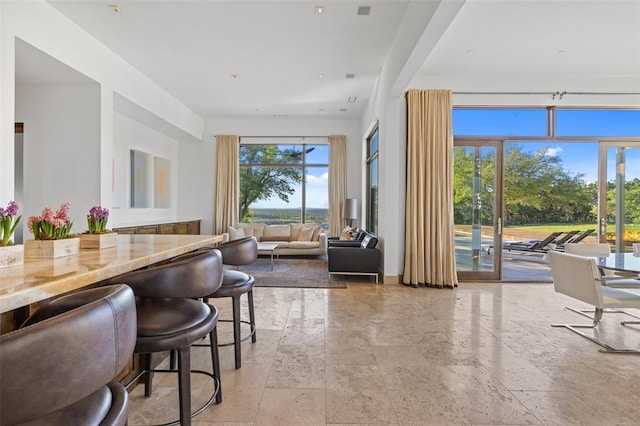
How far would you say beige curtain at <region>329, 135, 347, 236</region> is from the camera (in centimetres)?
859

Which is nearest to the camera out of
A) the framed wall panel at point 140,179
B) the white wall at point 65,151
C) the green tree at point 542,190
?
the white wall at point 65,151

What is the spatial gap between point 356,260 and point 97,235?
13.3 feet

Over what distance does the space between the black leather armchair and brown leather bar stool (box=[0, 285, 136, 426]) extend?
4.82m

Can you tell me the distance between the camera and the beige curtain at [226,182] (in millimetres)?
8516

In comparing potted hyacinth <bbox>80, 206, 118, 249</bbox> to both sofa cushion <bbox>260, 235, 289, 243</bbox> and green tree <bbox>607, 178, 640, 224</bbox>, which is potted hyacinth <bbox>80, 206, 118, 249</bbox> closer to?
sofa cushion <bbox>260, 235, 289, 243</bbox>

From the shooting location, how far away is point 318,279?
5.90 m

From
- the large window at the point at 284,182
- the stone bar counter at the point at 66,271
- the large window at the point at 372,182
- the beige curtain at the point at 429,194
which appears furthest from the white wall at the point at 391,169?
the stone bar counter at the point at 66,271

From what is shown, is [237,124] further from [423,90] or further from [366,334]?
[366,334]

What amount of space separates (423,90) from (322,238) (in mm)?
3859

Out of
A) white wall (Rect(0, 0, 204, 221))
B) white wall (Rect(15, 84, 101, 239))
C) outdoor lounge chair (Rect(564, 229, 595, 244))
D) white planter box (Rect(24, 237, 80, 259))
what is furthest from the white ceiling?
white planter box (Rect(24, 237, 80, 259))

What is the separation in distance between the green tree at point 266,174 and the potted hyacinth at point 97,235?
22.1 ft

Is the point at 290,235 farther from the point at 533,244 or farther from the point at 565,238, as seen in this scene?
the point at 565,238

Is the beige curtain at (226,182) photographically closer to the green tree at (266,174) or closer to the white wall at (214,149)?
the white wall at (214,149)

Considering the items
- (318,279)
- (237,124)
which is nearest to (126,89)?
(237,124)
